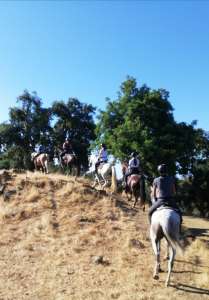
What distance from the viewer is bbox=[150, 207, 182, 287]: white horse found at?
38.5 ft

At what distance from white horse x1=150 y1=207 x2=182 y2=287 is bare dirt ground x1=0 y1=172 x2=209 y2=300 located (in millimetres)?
777

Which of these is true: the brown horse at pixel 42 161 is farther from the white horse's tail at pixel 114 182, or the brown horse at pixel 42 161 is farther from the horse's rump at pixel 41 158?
the white horse's tail at pixel 114 182

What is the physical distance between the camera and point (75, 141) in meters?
54.4

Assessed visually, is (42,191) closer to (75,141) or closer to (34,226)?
(34,226)

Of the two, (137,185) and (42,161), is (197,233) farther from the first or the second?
(42,161)

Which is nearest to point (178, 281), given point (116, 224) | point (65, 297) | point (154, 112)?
point (65, 297)

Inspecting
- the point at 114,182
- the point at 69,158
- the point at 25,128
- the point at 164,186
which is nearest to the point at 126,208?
the point at 114,182

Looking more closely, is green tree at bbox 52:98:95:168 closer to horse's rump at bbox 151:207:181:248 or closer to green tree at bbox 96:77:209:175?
green tree at bbox 96:77:209:175

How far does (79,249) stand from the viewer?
1512 centimetres

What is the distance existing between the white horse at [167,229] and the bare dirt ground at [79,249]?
777 mm

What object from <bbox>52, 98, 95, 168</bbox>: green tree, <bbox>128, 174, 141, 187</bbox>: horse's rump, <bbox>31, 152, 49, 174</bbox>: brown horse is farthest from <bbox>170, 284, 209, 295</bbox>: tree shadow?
<bbox>52, 98, 95, 168</bbox>: green tree

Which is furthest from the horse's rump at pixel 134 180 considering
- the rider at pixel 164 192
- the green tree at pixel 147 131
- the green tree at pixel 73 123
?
the green tree at pixel 73 123

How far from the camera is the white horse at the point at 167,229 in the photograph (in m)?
11.7

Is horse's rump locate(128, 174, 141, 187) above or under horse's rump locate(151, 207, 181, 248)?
above
